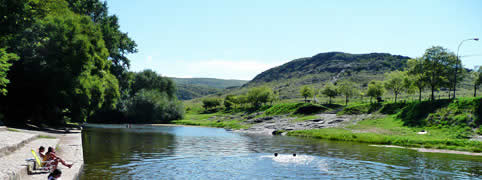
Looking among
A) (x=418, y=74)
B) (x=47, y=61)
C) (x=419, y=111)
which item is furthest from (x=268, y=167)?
(x=418, y=74)

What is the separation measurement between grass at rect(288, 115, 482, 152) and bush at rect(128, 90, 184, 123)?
64.9m

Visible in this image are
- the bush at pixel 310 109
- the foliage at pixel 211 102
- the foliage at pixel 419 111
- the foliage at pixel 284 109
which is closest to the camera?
the foliage at pixel 419 111

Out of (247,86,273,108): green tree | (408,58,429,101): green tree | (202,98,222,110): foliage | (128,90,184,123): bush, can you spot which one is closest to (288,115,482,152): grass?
(408,58,429,101): green tree

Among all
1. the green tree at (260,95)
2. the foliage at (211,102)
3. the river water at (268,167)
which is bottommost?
the foliage at (211,102)

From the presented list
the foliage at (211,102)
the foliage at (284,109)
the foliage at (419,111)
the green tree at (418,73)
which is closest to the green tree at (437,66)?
the green tree at (418,73)

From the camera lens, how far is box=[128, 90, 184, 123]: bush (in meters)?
118

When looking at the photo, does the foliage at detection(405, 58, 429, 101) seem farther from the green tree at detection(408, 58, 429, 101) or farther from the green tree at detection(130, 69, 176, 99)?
the green tree at detection(130, 69, 176, 99)

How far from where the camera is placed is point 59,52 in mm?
43125

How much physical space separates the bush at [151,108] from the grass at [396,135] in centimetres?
6488

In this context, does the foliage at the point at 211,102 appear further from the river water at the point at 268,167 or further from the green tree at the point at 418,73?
the river water at the point at 268,167

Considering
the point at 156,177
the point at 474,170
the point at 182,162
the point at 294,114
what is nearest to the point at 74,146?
the point at 182,162

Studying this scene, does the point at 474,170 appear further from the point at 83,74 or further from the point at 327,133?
the point at 83,74

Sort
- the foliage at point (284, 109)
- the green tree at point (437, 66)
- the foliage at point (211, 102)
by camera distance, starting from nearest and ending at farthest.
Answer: the green tree at point (437, 66), the foliage at point (284, 109), the foliage at point (211, 102)

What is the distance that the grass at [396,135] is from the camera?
4519 centimetres
